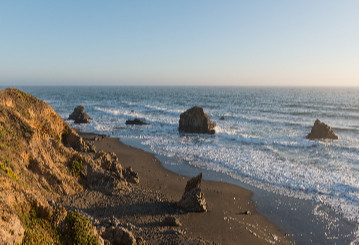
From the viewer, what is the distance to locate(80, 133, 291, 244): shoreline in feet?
38.1

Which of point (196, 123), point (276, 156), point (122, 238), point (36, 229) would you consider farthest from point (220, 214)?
point (196, 123)

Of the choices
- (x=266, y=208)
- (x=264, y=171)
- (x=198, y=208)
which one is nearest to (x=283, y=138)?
(x=264, y=171)

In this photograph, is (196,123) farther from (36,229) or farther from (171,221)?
(36,229)

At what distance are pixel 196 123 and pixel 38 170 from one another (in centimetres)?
2973

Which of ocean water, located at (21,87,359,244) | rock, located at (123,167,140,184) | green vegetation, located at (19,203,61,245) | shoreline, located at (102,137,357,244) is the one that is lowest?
shoreline, located at (102,137,357,244)

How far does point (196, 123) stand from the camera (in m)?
39.1

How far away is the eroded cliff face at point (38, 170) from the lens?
5.91 meters

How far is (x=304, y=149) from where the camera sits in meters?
29.8

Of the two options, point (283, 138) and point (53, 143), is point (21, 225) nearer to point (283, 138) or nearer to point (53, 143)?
point (53, 143)

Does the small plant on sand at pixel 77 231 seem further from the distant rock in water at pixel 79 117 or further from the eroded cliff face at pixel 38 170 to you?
the distant rock in water at pixel 79 117

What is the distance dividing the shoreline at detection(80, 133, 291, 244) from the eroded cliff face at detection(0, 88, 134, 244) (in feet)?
10.2

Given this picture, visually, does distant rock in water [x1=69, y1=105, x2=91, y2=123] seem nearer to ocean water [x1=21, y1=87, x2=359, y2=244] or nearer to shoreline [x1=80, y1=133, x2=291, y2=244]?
ocean water [x1=21, y1=87, x2=359, y2=244]

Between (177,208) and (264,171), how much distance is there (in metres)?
10.5

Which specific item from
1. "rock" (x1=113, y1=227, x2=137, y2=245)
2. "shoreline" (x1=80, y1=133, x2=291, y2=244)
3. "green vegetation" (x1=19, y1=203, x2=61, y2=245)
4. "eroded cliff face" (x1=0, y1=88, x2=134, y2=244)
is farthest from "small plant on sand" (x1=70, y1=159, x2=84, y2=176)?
"green vegetation" (x1=19, y1=203, x2=61, y2=245)
